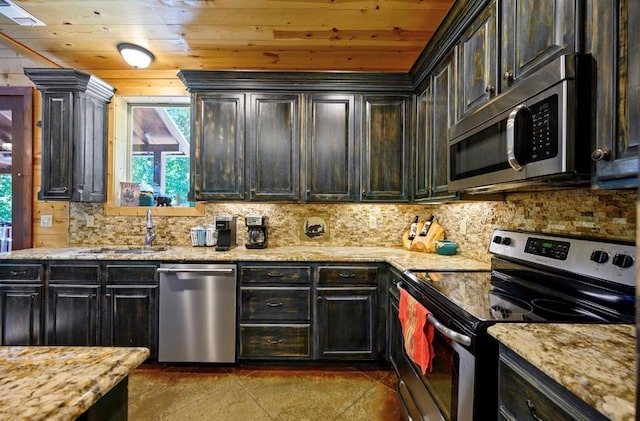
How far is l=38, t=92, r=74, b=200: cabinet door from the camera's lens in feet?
9.04

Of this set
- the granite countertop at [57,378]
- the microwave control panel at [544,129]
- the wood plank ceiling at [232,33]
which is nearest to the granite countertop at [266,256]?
the microwave control panel at [544,129]

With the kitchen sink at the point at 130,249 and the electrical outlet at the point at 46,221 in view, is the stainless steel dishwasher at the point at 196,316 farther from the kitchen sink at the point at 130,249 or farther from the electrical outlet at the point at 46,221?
the electrical outlet at the point at 46,221

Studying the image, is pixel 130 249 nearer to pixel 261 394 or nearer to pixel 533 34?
pixel 261 394

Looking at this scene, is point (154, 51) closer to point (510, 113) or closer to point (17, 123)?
point (17, 123)

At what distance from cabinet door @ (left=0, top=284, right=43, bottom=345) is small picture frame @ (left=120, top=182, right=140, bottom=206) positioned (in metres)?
1.03

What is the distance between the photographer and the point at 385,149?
283 centimetres

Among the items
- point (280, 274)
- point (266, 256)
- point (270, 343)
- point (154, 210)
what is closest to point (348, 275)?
point (280, 274)

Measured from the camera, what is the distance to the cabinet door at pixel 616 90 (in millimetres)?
832

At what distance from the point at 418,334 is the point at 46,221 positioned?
3620mm

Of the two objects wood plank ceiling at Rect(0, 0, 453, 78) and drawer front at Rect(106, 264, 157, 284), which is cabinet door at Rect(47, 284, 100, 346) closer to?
drawer front at Rect(106, 264, 157, 284)

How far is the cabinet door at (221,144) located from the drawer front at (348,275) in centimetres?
107

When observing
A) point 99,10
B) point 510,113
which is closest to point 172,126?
point 99,10

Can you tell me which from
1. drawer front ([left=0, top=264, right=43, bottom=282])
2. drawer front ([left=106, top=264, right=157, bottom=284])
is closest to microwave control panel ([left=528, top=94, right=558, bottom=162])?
drawer front ([left=106, top=264, right=157, bottom=284])

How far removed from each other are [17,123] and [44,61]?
67 cm
